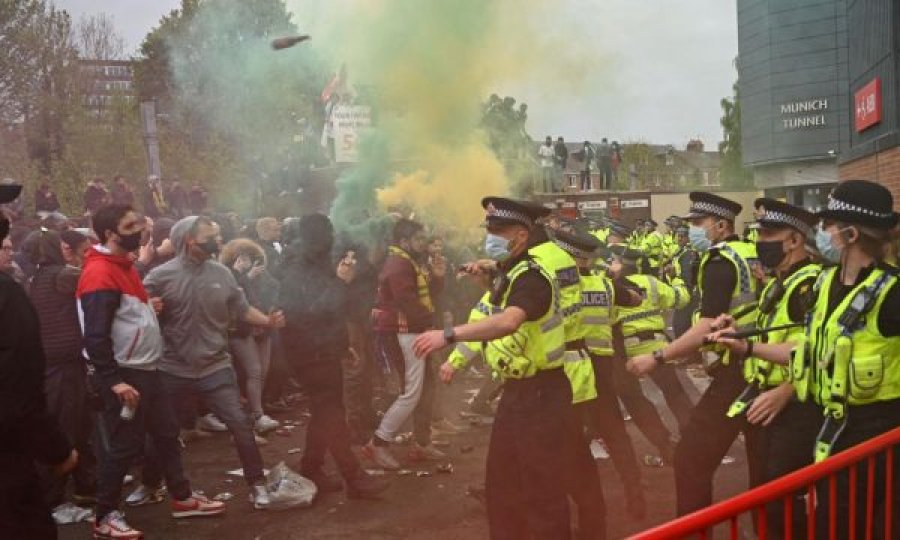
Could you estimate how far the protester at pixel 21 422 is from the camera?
3.21 meters

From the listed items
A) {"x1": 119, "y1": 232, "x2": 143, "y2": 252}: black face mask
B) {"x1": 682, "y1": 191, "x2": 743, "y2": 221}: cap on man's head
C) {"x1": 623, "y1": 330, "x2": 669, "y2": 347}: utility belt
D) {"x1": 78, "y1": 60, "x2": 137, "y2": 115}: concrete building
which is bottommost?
{"x1": 623, "y1": 330, "x2": 669, "y2": 347}: utility belt

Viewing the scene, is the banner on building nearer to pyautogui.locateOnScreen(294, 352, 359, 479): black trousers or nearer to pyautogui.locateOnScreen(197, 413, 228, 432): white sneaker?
pyautogui.locateOnScreen(197, 413, 228, 432): white sneaker

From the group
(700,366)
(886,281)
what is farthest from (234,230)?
(886,281)

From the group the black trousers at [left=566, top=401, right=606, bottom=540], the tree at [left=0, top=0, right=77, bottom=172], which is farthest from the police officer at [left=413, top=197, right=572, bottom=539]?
the tree at [left=0, top=0, right=77, bottom=172]

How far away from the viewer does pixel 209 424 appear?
27.8ft

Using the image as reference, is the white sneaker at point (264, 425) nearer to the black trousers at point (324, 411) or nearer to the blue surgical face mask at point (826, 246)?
the black trousers at point (324, 411)

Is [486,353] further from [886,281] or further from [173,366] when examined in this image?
[173,366]

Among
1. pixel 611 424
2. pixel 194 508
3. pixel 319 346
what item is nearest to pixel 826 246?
pixel 611 424

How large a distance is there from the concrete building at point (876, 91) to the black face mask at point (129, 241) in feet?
37.5

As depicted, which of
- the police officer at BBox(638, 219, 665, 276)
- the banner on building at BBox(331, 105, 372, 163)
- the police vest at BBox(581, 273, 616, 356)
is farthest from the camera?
the banner on building at BBox(331, 105, 372, 163)

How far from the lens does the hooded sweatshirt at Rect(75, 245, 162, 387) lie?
17.2 feet

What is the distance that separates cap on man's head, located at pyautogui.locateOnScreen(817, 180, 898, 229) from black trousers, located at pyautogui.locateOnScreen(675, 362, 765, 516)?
1297mm

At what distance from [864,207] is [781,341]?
3.11ft

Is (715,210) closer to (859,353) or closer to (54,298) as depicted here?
(859,353)
